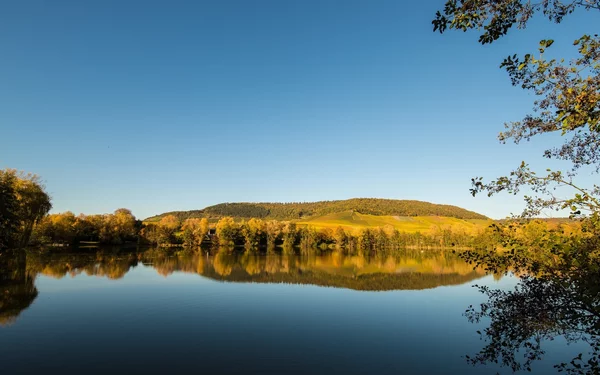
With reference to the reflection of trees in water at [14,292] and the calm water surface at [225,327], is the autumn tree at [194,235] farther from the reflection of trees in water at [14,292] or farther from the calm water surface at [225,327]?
the calm water surface at [225,327]

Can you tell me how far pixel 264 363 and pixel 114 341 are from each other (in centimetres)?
788

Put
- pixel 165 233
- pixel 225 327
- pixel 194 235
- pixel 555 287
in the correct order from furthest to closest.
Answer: pixel 194 235, pixel 165 233, pixel 225 327, pixel 555 287

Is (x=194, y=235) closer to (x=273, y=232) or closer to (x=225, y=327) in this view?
(x=273, y=232)

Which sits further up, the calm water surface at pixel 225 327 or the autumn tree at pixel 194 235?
the autumn tree at pixel 194 235

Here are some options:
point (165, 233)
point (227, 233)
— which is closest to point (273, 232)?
point (227, 233)

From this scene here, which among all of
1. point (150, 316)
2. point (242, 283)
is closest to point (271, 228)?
point (242, 283)

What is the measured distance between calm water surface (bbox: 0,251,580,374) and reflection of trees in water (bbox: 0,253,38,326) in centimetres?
7

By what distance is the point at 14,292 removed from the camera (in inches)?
1080

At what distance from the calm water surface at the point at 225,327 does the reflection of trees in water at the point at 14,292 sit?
65 millimetres

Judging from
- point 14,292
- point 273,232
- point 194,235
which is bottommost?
point 14,292

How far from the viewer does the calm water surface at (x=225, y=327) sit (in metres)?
14.8

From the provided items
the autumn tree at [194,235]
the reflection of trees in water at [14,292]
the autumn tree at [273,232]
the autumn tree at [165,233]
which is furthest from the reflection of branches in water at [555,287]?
the autumn tree at [194,235]

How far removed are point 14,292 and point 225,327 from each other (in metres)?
18.9

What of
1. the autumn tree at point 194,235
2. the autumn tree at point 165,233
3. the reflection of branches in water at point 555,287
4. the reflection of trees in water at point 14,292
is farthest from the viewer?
the autumn tree at point 194,235
